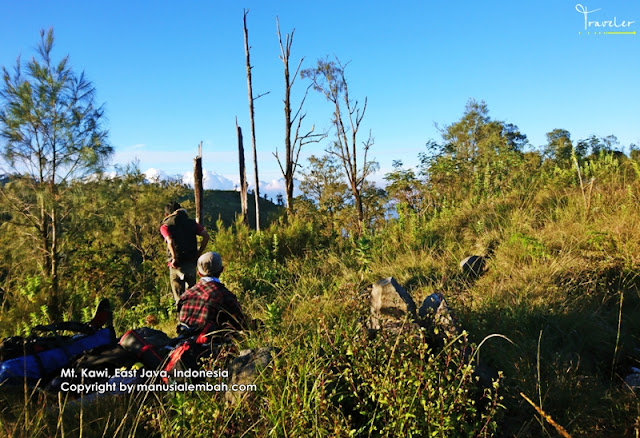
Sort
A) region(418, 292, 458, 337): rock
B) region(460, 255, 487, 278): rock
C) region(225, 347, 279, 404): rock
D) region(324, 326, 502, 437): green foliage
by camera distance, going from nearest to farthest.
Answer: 1. region(324, 326, 502, 437): green foliage
2. region(225, 347, 279, 404): rock
3. region(418, 292, 458, 337): rock
4. region(460, 255, 487, 278): rock

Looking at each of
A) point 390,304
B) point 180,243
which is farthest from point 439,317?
point 180,243

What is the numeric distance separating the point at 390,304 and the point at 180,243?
12.8 ft

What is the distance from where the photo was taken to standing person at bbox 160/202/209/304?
18.8 feet

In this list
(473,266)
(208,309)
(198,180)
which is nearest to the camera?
(208,309)

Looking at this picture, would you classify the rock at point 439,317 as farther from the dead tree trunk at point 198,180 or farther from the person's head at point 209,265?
the dead tree trunk at point 198,180

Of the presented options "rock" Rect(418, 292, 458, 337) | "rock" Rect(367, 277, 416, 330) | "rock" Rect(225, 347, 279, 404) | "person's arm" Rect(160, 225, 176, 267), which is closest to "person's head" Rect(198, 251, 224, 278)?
"rock" Rect(225, 347, 279, 404)

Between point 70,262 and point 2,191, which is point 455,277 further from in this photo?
point 2,191

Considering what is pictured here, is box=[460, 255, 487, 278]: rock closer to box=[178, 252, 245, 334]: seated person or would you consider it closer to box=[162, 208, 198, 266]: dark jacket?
box=[178, 252, 245, 334]: seated person

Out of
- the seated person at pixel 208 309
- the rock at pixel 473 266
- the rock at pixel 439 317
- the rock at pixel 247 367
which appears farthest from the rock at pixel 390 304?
the rock at pixel 473 266

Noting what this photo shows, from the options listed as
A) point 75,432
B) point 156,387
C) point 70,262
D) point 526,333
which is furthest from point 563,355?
point 70,262

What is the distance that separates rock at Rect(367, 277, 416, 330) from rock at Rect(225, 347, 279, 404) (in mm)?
770

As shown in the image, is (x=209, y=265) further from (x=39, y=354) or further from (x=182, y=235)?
(x=182, y=235)

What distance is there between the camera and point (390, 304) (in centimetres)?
291

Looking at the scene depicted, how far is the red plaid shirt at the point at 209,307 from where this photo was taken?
3.34 meters
